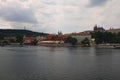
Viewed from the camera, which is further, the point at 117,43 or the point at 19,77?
the point at 117,43

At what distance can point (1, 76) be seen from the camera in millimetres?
30625

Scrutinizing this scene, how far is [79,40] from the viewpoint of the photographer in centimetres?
18588

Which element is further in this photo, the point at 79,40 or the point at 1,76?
the point at 79,40

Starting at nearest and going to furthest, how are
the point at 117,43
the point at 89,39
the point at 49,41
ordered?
1. the point at 117,43
2. the point at 89,39
3. the point at 49,41

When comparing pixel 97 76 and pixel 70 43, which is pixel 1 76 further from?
pixel 70 43

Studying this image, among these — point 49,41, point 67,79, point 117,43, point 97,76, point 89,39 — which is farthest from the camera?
point 49,41

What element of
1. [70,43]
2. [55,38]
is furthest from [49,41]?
[70,43]

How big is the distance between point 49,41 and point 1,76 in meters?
162

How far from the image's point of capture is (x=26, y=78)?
29.1 m

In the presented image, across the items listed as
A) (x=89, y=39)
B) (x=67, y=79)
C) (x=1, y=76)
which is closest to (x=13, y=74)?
(x=1, y=76)

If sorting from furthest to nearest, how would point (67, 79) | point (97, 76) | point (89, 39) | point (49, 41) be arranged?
point (49, 41)
point (89, 39)
point (97, 76)
point (67, 79)

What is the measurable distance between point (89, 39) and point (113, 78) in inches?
5765

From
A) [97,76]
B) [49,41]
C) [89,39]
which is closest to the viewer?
[97,76]

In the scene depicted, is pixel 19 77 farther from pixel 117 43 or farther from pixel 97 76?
pixel 117 43
